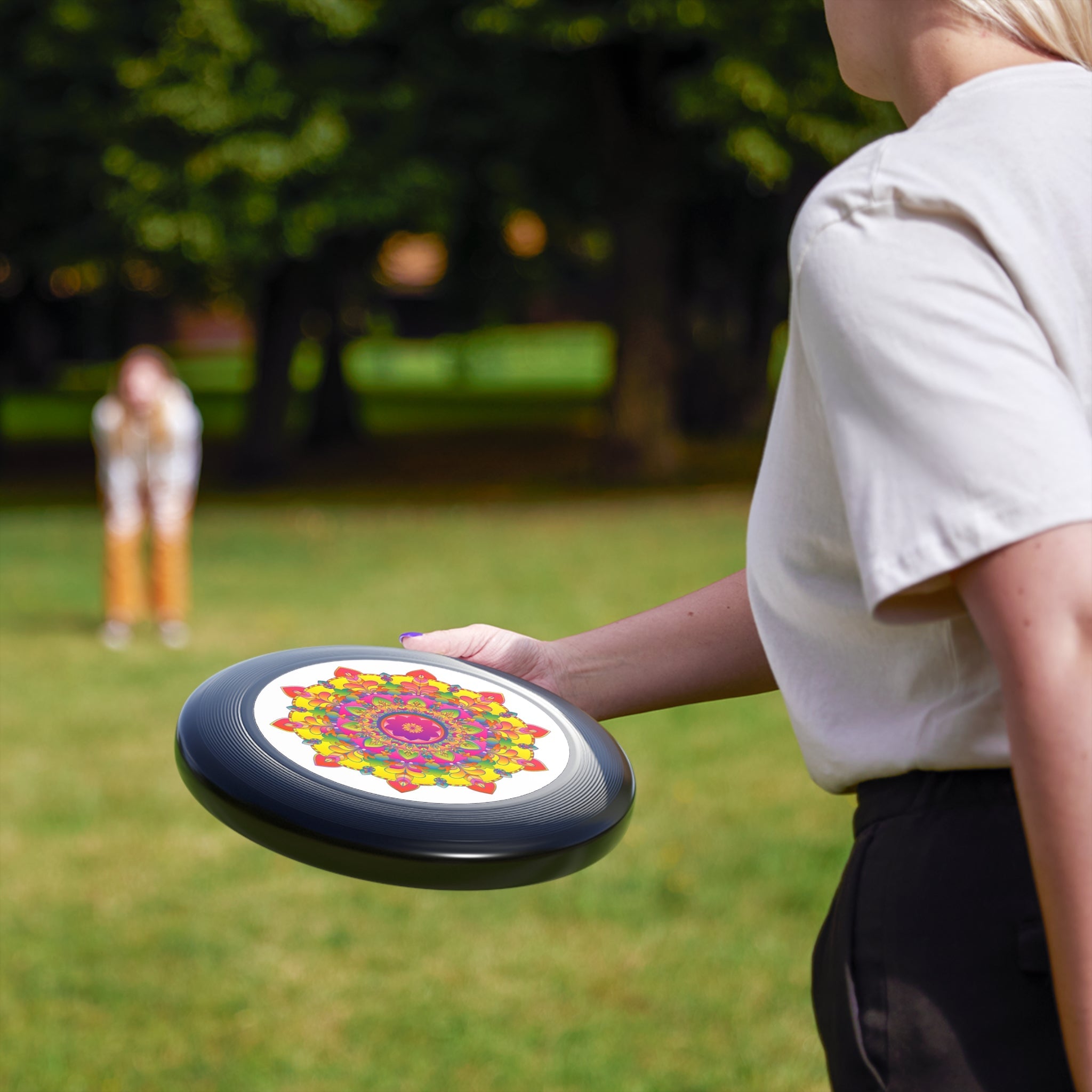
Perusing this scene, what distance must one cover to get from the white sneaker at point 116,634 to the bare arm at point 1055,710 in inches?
358

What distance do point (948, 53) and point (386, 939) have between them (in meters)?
4.12

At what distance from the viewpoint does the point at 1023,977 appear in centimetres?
117

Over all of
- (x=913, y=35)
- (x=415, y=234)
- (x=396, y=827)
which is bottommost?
(x=415, y=234)

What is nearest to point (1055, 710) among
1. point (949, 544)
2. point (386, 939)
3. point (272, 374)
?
point (949, 544)

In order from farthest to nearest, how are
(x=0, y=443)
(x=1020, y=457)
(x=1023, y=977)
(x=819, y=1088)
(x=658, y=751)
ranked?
(x=0, y=443)
(x=658, y=751)
(x=819, y=1088)
(x=1023, y=977)
(x=1020, y=457)

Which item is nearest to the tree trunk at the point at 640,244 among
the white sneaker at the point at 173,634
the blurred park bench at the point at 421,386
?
the blurred park bench at the point at 421,386

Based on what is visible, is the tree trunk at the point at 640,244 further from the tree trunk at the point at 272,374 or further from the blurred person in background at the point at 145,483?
the blurred person in background at the point at 145,483

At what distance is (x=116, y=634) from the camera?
970cm

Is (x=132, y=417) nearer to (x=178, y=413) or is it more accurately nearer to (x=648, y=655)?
(x=178, y=413)

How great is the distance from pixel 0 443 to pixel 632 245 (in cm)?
1481

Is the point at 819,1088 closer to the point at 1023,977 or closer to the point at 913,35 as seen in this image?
the point at 1023,977

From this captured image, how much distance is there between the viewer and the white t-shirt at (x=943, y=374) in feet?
3.25

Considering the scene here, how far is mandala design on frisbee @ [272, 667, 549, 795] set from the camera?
1.47 metres

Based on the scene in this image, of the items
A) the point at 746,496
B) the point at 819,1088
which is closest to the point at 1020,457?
the point at 819,1088
